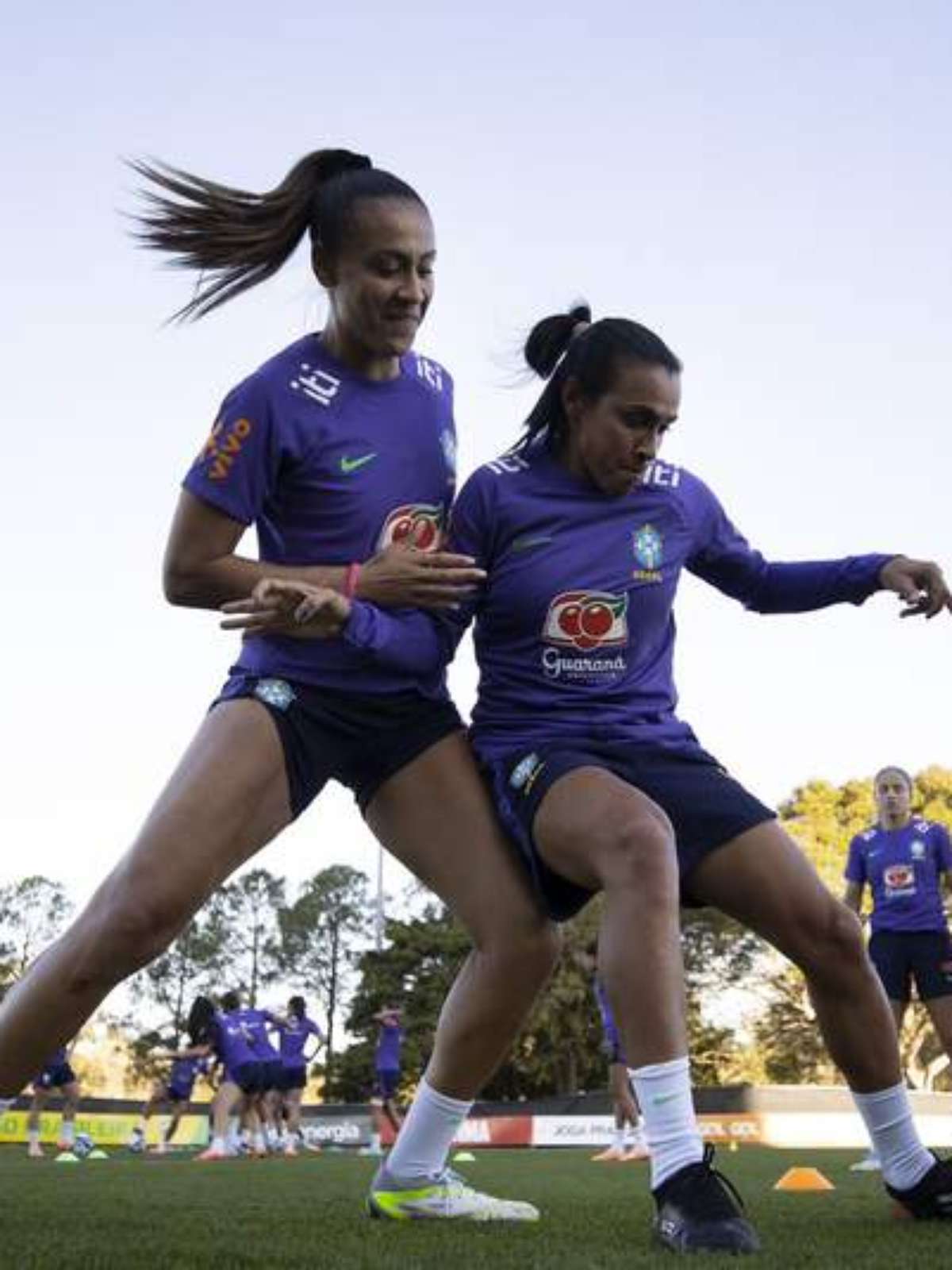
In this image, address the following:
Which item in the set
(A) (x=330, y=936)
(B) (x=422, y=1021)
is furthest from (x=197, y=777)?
(A) (x=330, y=936)

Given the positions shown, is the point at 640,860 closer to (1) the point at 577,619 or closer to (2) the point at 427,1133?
(1) the point at 577,619

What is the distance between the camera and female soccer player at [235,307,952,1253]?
3877 mm

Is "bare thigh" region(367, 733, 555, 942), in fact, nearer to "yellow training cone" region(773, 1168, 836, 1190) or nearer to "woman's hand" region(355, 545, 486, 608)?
"woman's hand" region(355, 545, 486, 608)

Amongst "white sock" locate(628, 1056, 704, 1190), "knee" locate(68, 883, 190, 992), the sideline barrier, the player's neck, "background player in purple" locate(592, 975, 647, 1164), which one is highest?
the player's neck

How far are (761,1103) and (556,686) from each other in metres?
24.0

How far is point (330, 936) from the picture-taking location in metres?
73.6

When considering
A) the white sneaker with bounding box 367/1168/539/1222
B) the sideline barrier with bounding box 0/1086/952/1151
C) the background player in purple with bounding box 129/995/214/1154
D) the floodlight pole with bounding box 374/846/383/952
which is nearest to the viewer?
the white sneaker with bounding box 367/1168/539/1222

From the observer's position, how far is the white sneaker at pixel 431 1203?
4887 millimetres

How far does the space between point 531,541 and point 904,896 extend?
8933 mm

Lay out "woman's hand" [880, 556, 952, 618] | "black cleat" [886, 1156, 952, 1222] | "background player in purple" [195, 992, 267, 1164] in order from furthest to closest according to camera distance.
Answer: "background player in purple" [195, 992, 267, 1164] → "woman's hand" [880, 556, 952, 618] → "black cleat" [886, 1156, 952, 1222]

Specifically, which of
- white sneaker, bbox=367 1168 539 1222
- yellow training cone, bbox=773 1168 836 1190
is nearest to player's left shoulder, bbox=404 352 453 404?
white sneaker, bbox=367 1168 539 1222

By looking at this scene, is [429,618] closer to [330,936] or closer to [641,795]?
[641,795]

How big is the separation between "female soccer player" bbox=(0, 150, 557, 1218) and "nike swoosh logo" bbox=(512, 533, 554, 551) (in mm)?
217

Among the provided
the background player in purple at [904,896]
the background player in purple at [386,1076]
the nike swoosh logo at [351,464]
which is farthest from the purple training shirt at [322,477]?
the background player in purple at [386,1076]
